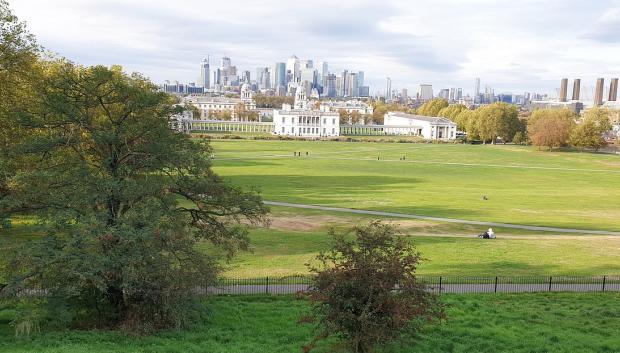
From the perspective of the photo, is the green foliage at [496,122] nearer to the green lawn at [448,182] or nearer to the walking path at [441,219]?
the green lawn at [448,182]

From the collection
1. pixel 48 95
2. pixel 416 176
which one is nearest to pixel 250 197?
pixel 48 95

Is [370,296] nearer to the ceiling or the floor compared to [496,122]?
nearer to the floor

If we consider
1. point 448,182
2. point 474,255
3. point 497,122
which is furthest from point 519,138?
point 474,255

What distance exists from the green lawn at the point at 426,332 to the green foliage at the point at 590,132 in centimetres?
11242

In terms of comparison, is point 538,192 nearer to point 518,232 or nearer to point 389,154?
point 518,232

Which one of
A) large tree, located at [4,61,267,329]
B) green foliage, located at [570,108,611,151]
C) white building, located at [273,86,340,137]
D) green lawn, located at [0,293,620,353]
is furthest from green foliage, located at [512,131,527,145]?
large tree, located at [4,61,267,329]

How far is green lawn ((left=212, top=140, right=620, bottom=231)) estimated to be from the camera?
47031mm

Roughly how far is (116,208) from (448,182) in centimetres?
5359

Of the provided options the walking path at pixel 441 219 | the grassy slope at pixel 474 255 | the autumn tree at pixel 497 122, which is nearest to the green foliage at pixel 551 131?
the autumn tree at pixel 497 122

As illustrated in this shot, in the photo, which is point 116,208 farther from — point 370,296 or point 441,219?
point 441,219

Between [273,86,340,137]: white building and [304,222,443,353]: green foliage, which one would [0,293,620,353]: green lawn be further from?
[273,86,340,137]: white building

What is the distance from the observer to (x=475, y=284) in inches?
949

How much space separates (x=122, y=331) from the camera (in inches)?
680

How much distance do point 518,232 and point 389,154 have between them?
7166 cm
